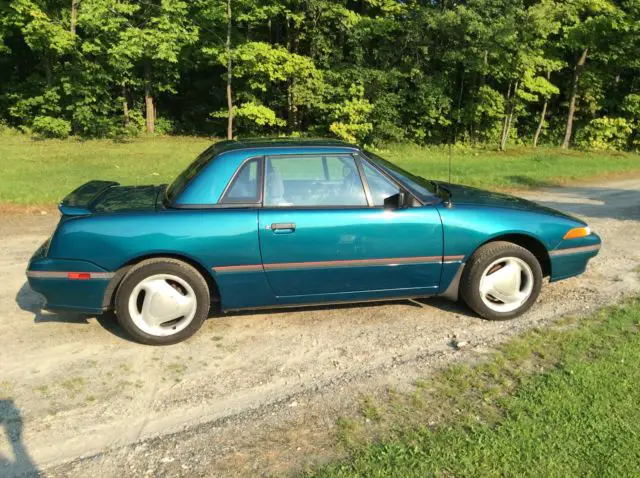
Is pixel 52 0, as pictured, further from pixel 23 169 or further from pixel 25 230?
pixel 25 230

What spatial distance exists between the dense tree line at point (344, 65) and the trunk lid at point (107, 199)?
54.9 ft

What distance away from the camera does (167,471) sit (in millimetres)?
2705

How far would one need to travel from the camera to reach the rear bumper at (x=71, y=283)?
155 inches

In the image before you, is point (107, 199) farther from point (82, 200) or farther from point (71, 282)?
point (71, 282)

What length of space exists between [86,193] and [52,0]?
2471 cm

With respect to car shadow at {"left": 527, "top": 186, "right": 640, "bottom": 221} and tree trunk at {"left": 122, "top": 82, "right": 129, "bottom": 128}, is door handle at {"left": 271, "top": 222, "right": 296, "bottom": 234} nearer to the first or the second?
car shadow at {"left": 527, "top": 186, "right": 640, "bottom": 221}

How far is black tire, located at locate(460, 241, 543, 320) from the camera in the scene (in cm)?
448

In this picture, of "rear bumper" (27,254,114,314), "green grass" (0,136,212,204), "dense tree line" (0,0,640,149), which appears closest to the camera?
"rear bumper" (27,254,114,314)

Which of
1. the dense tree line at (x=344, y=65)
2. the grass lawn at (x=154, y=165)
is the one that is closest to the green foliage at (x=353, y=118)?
the dense tree line at (x=344, y=65)

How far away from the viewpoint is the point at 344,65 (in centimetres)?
2442

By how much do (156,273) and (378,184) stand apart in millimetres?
1884

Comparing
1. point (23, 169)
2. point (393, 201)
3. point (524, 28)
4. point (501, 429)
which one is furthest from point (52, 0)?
point (501, 429)

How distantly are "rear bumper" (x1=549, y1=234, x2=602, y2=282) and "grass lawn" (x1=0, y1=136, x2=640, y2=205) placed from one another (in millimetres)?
8123

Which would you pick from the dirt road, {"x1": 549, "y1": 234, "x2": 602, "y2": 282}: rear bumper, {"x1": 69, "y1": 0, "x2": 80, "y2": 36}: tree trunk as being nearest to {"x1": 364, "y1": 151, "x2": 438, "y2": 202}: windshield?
the dirt road
